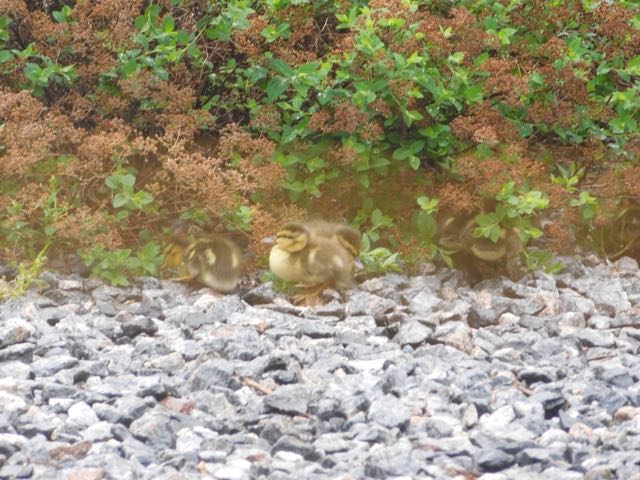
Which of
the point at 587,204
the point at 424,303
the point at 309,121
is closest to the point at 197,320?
the point at 424,303

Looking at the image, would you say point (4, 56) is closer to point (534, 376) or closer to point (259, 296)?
point (259, 296)

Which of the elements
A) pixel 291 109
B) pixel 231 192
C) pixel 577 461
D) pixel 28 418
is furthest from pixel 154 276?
pixel 577 461

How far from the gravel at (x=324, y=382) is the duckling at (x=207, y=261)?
75 millimetres

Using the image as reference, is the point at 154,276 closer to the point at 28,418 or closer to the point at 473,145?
the point at 473,145

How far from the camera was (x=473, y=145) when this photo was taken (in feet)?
21.4

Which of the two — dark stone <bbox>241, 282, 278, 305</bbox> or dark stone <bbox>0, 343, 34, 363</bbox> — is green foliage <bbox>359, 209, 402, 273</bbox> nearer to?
dark stone <bbox>241, 282, 278, 305</bbox>

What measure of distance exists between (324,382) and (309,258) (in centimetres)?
130

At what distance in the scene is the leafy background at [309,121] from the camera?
239 inches

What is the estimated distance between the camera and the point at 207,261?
240 inches

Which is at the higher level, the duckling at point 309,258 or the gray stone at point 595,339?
the duckling at point 309,258

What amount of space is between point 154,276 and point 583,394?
2351mm

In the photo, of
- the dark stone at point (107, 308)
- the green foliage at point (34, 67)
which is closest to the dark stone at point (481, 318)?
the dark stone at point (107, 308)

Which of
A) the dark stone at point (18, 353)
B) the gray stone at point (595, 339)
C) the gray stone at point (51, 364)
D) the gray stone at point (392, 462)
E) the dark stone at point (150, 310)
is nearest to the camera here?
the gray stone at point (392, 462)

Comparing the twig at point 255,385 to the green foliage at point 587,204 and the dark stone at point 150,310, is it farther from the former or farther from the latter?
the green foliage at point 587,204
